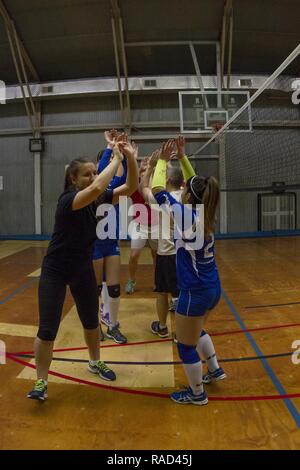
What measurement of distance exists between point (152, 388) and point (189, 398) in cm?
31

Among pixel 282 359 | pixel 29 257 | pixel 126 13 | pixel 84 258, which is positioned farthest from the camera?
pixel 126 13

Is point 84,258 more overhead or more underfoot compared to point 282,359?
more overhead

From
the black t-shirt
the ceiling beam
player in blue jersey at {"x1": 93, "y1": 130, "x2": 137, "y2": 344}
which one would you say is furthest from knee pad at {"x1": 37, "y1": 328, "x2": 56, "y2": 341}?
the ceiling beam

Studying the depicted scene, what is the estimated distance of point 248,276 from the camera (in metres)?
5.85

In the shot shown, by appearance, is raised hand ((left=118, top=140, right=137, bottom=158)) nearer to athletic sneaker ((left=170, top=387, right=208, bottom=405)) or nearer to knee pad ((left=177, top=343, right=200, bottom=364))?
knee pad ((left=177, top=343, right=200, bottom=364))

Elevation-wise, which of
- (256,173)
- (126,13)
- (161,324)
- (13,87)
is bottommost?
(161,324)

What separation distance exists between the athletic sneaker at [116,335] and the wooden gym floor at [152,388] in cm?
7

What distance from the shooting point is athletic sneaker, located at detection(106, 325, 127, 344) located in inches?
130

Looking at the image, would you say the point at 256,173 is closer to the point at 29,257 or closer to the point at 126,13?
the point at 126,13

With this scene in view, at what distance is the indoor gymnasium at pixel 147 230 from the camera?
217 centimetres

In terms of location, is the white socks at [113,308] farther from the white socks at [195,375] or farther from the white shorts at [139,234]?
the white shorts at [139,234]

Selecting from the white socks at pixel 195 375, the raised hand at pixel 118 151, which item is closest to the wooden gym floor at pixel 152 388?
the white socks at pixel 195 375
